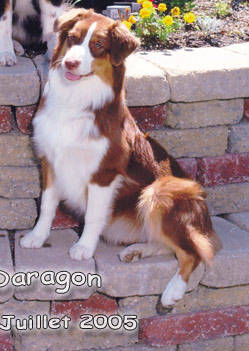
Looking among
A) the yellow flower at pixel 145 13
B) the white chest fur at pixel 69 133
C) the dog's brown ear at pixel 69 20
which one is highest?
the dog's brown ear at pixel 69 20

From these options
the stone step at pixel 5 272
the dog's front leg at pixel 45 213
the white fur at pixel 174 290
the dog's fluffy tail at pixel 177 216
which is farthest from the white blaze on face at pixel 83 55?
the white fur at pixel 174 290

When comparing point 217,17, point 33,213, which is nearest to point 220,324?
point 33,213

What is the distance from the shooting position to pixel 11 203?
338 cm

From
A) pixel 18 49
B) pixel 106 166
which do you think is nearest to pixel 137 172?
pixel 106 166

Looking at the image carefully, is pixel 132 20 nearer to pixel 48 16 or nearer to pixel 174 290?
pixel 48 16

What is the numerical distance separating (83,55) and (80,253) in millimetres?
981

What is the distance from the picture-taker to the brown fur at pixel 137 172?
9.34ft

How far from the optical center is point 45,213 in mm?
3289

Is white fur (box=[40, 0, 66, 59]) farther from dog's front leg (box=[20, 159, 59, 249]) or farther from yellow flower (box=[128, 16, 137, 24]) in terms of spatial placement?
dog's front leg (box=[20, 159, 59, 249])

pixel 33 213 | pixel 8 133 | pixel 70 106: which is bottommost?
pixel 33 213

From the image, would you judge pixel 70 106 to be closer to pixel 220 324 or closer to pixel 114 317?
pixel 114 317

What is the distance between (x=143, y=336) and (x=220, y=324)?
43 centimetres

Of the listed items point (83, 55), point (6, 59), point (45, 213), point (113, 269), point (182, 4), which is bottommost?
point (113, 269)

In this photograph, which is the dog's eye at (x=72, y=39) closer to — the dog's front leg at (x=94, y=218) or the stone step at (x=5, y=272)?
the dog's front leg at (x=94, y=218)
